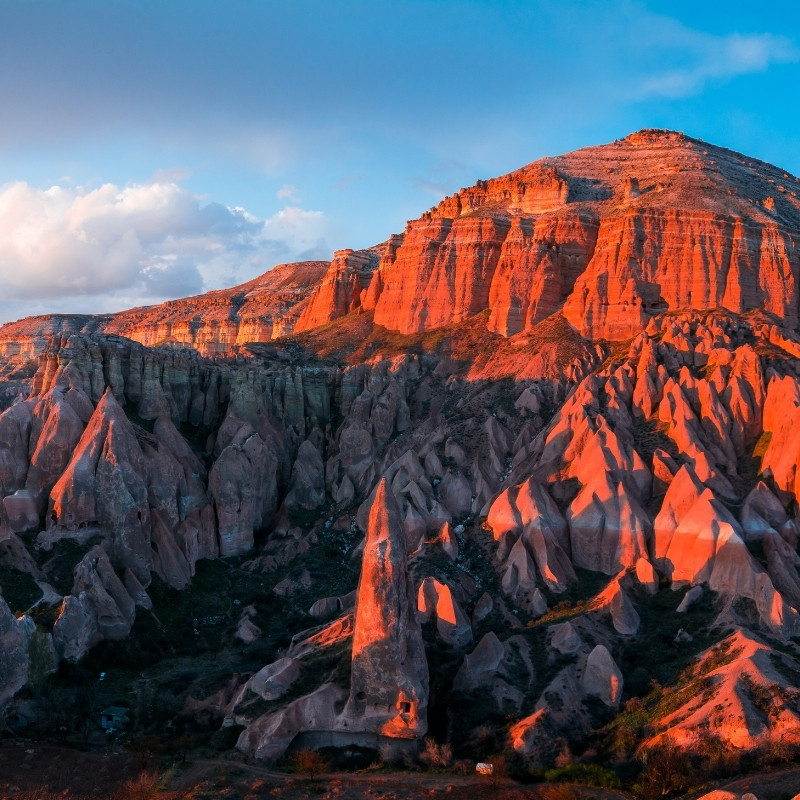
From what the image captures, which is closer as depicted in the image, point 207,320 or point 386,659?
point 386,659

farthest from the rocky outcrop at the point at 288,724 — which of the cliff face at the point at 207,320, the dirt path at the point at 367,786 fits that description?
the cliff face at the point at 207,320

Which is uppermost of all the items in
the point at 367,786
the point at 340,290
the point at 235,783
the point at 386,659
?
the point at 340,290

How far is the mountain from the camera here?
1094 inches

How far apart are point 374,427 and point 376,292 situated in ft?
64.8

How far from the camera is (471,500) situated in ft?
146

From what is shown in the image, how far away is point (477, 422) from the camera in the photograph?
50156mm

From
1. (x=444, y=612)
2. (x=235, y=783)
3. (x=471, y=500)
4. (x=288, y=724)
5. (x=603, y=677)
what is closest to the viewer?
(x=235, y=783)

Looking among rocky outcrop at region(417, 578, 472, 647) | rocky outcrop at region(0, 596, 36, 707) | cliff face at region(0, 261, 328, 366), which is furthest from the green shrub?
cliff face at region(0, 261, 328, 366)

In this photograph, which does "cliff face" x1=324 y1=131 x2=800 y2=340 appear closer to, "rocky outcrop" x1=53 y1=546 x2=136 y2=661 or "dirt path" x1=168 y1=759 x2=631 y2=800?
"rocky outcrop" x1=53 y1=546 x2=136 y2=661

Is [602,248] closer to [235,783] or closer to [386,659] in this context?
[386,659]

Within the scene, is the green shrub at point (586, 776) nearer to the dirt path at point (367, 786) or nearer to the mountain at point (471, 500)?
the dirt path at point (367, 786)

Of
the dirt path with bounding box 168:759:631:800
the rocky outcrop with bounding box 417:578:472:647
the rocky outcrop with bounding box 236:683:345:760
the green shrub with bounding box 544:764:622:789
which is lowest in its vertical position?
the green shrub with bounding box 544:764:622:789

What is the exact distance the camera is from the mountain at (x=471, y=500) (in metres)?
27.8

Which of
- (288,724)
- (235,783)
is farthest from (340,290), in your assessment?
(235,783)
